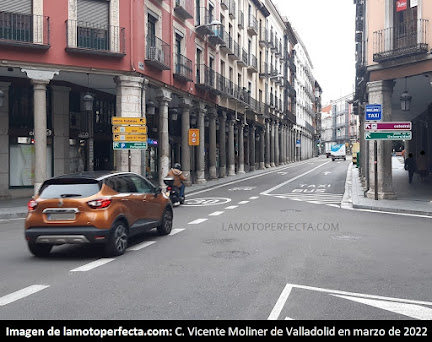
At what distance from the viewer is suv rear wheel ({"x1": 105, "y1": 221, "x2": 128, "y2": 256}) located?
7.99 m

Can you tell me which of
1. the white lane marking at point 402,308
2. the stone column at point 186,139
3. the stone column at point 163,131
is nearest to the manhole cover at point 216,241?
the white lane marking at point 402,308

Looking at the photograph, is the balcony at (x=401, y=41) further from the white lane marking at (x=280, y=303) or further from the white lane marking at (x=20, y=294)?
the white lane marking at (x=20, y=294)

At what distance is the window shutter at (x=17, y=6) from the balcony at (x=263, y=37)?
103 feet

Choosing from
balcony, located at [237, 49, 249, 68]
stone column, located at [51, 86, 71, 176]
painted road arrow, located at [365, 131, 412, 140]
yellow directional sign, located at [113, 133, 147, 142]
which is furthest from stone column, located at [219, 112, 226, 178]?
painted road arrow, located at [365, 131, 412, 140]

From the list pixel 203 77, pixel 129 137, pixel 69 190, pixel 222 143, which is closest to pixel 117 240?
pixel 69 190

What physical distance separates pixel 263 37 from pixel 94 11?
31003mm

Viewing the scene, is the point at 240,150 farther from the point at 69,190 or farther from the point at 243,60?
the point at 69,190

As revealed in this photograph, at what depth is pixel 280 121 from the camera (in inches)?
2345

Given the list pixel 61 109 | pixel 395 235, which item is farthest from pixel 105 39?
pixel 395 235

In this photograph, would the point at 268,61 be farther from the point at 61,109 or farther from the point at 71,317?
the point at 71,317

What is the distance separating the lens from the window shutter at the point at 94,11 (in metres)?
19.5

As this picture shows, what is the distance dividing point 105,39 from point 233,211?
9.94 metres

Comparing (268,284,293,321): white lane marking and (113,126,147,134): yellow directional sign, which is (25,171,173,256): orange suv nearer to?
(268,284,293,321): white lane marking

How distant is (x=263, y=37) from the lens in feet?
159
